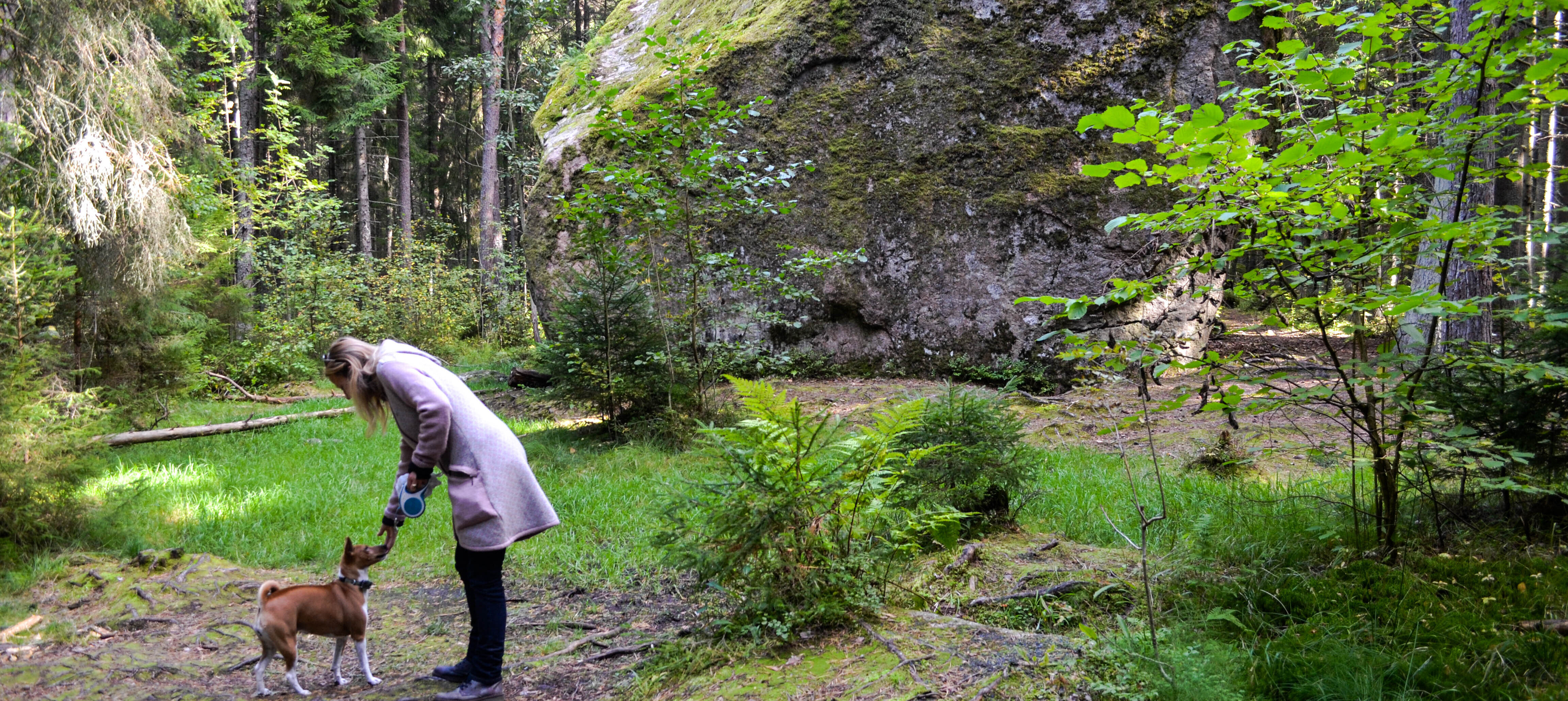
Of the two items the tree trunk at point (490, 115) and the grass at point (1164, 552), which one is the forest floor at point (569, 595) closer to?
the grass at point (1164, 552)

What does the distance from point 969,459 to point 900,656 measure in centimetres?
198

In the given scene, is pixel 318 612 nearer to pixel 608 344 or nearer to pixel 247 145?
pixel 608 344

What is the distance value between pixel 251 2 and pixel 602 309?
15768mm

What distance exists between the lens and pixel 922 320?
1117 centimetres

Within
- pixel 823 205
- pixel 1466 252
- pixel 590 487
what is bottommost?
pixel 590 487

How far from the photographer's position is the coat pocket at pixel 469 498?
11.5 ft

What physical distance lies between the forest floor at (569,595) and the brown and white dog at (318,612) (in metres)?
0.23

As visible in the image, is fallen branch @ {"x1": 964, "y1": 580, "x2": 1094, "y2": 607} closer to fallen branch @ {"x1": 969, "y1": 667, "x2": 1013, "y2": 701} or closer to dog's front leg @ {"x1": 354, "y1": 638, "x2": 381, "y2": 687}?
fallen branch @ {"x1": 969, "y1": 667, "x2": 1013, "y2": 701}

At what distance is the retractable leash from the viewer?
356cm

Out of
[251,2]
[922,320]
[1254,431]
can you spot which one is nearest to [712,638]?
[1254,431]

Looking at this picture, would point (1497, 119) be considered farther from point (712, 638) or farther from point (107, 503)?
point (107, 503)

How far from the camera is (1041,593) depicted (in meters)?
3.88

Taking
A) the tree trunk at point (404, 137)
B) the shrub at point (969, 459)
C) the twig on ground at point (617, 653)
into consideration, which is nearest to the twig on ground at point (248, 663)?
the twig on ground at point (617, 653)

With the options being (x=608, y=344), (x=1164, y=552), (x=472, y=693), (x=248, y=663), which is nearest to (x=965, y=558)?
(x=1164, y=552)
